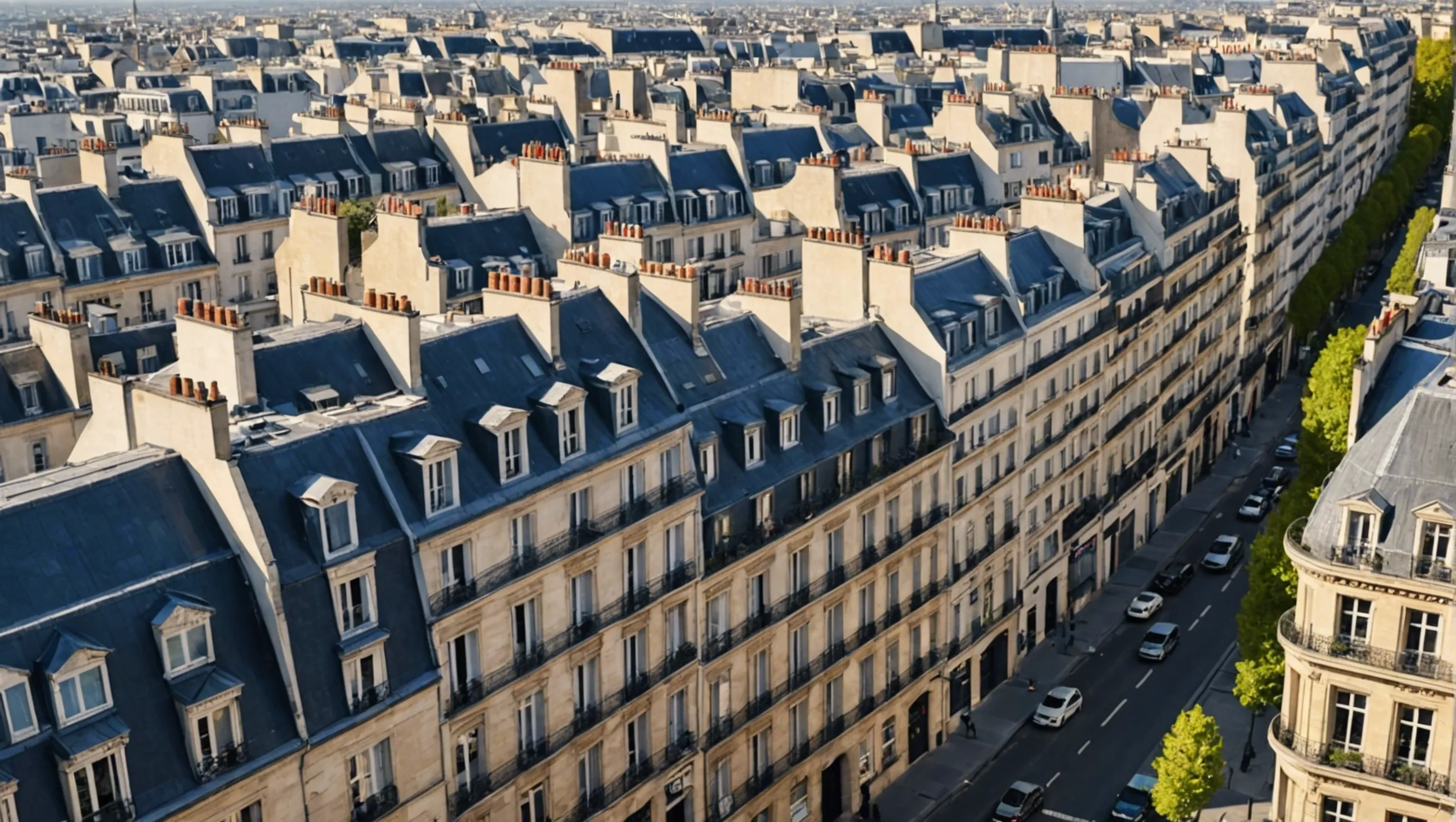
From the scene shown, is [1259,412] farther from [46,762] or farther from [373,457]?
[46,762]

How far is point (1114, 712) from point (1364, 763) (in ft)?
66.8

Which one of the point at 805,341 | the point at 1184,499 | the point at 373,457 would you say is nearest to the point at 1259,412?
the point at 1184,499

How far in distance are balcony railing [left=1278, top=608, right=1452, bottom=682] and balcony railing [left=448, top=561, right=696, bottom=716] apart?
1675 centimetres

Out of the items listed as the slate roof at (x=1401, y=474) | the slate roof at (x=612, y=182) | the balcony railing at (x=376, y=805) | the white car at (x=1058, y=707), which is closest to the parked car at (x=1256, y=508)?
the white car at (x=1058, y=707)

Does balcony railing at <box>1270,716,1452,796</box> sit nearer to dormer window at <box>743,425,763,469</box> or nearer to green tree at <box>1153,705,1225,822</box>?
green tree at <box>1153,705,1225,822</box>

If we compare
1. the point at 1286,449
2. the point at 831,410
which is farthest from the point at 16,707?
the point at 1286,449

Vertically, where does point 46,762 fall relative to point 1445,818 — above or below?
above

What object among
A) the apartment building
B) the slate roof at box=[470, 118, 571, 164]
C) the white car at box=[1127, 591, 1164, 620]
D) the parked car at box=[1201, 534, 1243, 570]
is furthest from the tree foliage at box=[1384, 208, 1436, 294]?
the slate roof at box=[470, 118, 571, 164]

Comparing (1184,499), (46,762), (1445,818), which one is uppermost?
(46,762)

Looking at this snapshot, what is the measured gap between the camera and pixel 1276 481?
86.5 meters

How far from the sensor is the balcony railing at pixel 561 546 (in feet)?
133

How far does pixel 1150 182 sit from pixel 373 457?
50.0 metres

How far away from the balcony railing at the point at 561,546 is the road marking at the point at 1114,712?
22.6 meters

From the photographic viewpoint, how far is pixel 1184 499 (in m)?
88.1
